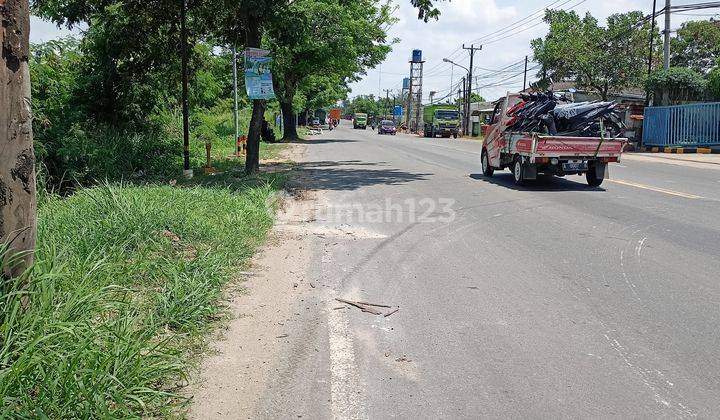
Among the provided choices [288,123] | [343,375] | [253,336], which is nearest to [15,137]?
A: [253,336]

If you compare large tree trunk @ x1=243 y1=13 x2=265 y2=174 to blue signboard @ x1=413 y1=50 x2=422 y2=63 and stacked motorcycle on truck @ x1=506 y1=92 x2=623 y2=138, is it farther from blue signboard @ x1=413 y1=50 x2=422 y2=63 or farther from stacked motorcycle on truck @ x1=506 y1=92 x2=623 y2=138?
blue signboard @ x1=413 y1=50 x2=422 y2=63

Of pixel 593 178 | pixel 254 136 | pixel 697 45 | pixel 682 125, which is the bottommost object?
pixel 593 178

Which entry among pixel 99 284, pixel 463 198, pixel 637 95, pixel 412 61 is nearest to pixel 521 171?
pixel 463 198

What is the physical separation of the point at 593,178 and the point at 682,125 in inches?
815

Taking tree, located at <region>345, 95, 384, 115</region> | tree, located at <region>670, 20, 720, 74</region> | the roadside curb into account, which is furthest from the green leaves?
tree, located at <region>345, 95, 384, 115</region>

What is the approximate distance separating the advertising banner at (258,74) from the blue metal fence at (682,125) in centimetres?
2376

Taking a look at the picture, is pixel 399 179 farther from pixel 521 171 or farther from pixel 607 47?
pixel 607 47

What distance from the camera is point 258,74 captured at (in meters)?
15.1

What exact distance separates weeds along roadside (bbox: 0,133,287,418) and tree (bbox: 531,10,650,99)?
40.6 m

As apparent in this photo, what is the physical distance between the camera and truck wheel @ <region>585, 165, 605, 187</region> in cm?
1420

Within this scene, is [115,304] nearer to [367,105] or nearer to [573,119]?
[573,119]

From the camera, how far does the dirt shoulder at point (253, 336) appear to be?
3693 millimetres

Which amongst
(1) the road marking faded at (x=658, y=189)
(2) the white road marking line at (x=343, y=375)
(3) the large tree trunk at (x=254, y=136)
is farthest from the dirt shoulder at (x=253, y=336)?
(1) the road marking faded at (x=658, y=189)

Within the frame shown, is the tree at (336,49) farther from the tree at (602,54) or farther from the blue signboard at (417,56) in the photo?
the blue signboard at (417,56)
